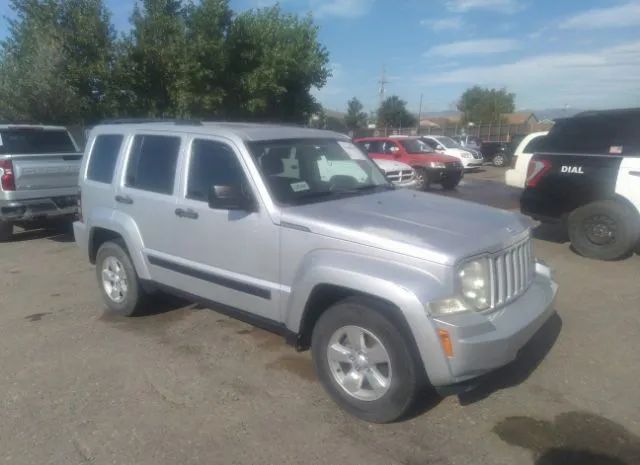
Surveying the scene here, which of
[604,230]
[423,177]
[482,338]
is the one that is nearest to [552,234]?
[604,230]

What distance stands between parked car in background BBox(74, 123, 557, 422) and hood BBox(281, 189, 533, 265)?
0.04ft

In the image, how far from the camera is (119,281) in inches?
210

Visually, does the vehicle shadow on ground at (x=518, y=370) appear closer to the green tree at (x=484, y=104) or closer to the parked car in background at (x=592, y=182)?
the parked car in background at (x=592, y=182)

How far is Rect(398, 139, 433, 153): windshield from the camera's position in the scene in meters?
16.9

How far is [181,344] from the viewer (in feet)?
15.4

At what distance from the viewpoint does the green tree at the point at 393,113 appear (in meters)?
65.8

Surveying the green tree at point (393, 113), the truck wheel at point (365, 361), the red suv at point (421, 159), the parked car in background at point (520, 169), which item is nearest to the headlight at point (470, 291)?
the truck wheel at point (365, 361)

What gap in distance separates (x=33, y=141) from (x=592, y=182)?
8.95 meters

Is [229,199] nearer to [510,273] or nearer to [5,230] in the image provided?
[510,273]

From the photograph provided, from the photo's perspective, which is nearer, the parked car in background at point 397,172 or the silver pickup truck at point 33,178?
the silver pickup truck at point 33,178

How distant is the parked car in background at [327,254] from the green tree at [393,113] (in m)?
62.2

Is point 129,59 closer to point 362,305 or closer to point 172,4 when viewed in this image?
point 172,4

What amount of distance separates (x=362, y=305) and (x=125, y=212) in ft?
9.05

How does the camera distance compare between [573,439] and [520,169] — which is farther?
[520,169]
